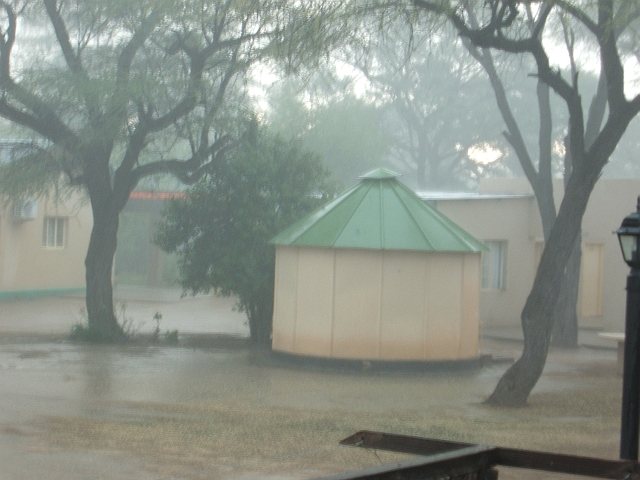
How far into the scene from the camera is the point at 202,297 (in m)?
32.3

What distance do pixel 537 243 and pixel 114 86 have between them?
12837mm

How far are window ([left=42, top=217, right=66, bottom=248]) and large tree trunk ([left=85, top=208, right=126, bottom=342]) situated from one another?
12623 millimetres

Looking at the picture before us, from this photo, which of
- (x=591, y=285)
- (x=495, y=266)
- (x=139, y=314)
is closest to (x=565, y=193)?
(x=495, y=266)

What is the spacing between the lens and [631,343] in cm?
698

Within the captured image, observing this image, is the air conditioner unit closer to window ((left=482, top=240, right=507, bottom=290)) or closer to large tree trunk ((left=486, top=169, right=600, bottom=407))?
window ((left=482, top=240, right=507, bottom=290))

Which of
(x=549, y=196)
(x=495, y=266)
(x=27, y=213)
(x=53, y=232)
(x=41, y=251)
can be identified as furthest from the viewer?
(x=53, y=232)

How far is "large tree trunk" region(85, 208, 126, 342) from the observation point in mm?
18781

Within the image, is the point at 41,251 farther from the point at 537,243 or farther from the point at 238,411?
the point at 238,411

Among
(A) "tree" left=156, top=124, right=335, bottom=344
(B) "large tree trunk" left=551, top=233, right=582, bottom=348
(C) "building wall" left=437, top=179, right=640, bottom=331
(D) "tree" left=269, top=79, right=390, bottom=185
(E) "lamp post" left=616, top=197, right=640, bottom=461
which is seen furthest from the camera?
(D) "tree" left=269, top=79, right=390, bottom=185

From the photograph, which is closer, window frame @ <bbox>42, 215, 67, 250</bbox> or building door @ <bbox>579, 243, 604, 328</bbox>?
building door @ <bbox>579, 243, 604, 328</bbox>

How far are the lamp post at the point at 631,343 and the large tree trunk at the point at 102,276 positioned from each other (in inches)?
538


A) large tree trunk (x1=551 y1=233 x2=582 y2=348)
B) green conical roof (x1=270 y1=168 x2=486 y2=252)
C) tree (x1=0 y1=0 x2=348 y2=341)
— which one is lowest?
large tree trunk (x1=551 y1=233 x2=582 y2=348)

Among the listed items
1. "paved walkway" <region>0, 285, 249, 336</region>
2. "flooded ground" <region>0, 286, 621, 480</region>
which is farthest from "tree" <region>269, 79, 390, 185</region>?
→ "flooded ground" <region>0, 286, 621, 480</region>

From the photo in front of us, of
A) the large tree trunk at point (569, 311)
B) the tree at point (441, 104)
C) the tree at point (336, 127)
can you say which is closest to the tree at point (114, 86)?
the large tree trunk at point (569, 311)
